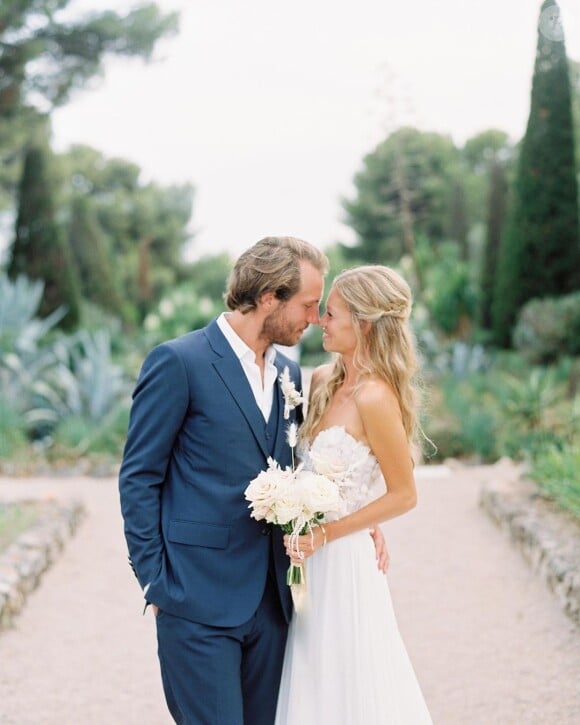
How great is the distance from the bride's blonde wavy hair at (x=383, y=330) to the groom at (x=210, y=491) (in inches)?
10.3

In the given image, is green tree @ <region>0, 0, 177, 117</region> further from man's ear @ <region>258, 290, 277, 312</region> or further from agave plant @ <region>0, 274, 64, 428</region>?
man's ear @ <region>258, 290, 277, 312</region>

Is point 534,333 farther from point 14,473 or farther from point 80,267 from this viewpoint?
point 80,267

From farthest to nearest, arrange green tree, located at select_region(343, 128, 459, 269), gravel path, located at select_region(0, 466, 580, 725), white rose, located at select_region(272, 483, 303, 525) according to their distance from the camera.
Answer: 1. green tree, located at select_region(343, 128, 459, 269)
2. gravel path, located at select_region(0, 466, 580, 725)
3. white rose, located at select_region(272, 483, 303, 525)

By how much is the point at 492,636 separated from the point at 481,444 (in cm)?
583

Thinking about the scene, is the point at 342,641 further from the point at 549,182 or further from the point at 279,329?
the point at 549,182

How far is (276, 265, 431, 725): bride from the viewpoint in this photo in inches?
117

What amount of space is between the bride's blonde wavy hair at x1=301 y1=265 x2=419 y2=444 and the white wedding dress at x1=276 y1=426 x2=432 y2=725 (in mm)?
222

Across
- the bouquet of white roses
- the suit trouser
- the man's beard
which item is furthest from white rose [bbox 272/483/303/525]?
the man's beard

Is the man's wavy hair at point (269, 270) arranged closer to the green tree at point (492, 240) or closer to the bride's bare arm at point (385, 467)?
the bride's bare arm at point (385, 467)

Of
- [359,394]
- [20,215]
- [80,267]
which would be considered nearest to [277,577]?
[359,394]

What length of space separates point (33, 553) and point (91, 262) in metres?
16.0

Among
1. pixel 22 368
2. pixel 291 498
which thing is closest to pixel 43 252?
pixel 22 368

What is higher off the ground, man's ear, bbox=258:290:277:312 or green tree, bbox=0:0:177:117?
green tree, bbox=0:0:177:117

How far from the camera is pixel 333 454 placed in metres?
3.02
